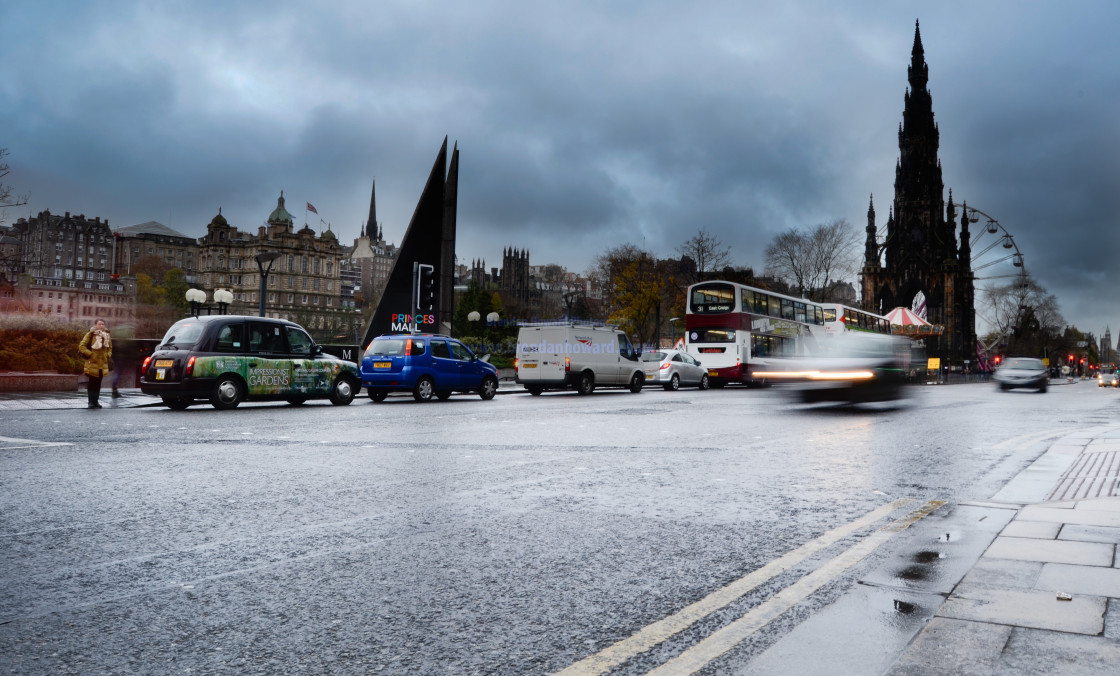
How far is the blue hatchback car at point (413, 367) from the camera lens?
64.8ft

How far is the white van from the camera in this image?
2478cm

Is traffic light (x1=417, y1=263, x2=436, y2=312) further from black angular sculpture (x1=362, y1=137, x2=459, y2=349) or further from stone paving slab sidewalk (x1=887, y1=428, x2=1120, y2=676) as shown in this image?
stone paving slab sidewalk (x1=887, y1=428, x2=1120, y2=676)

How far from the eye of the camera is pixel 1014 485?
7.39m

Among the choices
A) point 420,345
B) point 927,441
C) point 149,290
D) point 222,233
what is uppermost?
point 222,233

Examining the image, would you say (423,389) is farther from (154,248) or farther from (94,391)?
(154,248)

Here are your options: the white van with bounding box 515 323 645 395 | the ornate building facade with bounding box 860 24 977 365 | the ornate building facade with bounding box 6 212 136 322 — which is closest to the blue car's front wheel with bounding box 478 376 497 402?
the white van with bounding box 515 323 645 395

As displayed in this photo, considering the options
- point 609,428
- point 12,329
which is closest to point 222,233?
point 12,329

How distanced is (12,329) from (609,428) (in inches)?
731

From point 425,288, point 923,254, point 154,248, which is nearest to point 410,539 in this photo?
point 425,288

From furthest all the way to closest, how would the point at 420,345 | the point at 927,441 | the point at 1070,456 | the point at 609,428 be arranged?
the point at 420,345
the point at 609,428
the point at 927,441
the point at 1070,456

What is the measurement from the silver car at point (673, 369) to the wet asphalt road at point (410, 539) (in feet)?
62.1

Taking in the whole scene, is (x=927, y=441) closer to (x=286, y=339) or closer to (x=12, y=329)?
(x=286, y=339)

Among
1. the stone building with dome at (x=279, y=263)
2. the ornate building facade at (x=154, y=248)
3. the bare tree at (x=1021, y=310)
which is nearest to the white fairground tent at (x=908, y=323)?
the bare tree at (x=1021, y=310)

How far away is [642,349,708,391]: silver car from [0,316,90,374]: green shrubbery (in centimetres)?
1844
